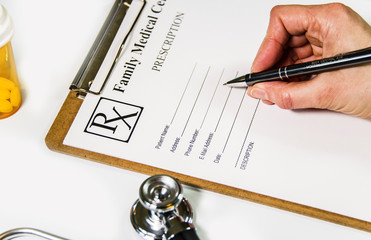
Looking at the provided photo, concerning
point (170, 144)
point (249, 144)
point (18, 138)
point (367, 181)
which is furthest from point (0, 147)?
point (367, 181)

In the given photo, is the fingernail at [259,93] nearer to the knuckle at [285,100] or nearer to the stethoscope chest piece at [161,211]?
the knuckle at [285,100]

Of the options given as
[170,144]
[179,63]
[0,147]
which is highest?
[179,63]

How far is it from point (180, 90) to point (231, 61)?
0.36ft

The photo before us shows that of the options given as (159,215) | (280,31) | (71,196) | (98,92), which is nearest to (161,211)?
(159,215)

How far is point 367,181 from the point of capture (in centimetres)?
61

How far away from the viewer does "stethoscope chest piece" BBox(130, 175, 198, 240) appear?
51 centimetres

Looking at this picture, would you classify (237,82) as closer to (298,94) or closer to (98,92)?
(298,94)

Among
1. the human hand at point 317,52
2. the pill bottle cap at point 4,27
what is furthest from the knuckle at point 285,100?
the pill bottle cap at point 4,27

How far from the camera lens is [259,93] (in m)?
0.68

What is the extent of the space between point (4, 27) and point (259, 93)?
1.25 feet

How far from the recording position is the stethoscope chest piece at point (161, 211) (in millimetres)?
511

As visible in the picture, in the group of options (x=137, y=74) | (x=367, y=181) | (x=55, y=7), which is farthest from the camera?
(x=55, y=7)

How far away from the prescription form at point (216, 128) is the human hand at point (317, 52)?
0.03 metres

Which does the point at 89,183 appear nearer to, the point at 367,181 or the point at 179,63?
the point at 179,63
